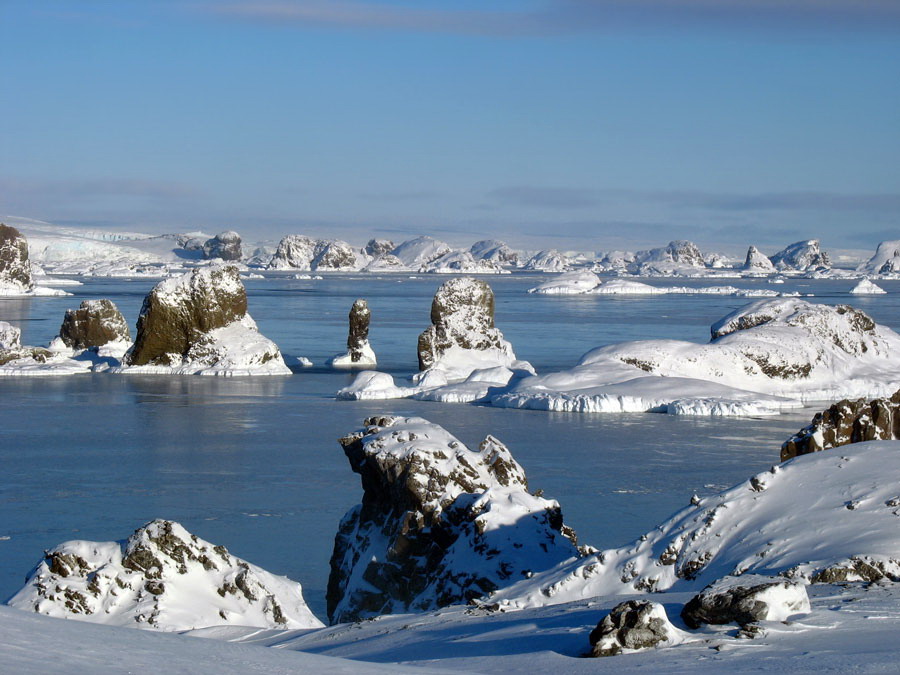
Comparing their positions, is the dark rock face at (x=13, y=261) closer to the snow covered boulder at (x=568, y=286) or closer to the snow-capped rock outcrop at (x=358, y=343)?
the snow covered boulder at (x=568, y=286)

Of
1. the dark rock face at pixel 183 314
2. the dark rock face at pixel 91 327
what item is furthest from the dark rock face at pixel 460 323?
the dark rock face at pixel 91 327

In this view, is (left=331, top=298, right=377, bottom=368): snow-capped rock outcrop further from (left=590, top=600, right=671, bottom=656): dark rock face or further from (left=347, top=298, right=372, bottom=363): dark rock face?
(left=590, top=600, right=671, bottom=656): dark rock face

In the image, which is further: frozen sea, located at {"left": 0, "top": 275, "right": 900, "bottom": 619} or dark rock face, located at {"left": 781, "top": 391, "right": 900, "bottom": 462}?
frozen sea, located at {"left": 0, "top": 275, "right": 900, "bottom": 619}

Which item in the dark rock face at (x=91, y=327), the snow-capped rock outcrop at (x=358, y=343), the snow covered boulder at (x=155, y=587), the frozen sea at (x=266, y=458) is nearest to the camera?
the snow covered boulder at (x=155, y=587)

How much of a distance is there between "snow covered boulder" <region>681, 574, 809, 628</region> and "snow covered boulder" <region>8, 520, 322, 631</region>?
4.22m

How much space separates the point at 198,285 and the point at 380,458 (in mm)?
32257

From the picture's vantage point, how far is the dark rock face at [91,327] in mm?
44812

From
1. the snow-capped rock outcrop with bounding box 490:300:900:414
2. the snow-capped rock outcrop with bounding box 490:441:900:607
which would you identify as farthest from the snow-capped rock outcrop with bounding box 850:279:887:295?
the snow-capped rock outcrop with bounding box 490:441:900:607

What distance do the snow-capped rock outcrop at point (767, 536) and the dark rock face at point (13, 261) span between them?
103 meters

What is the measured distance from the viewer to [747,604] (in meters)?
6.84

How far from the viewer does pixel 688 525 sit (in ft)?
30.8

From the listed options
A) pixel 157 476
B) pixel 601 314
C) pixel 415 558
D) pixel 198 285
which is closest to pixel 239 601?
pixel 415 558

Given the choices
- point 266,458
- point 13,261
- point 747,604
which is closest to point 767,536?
point 747,604

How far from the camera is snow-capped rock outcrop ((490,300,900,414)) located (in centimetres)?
3033
